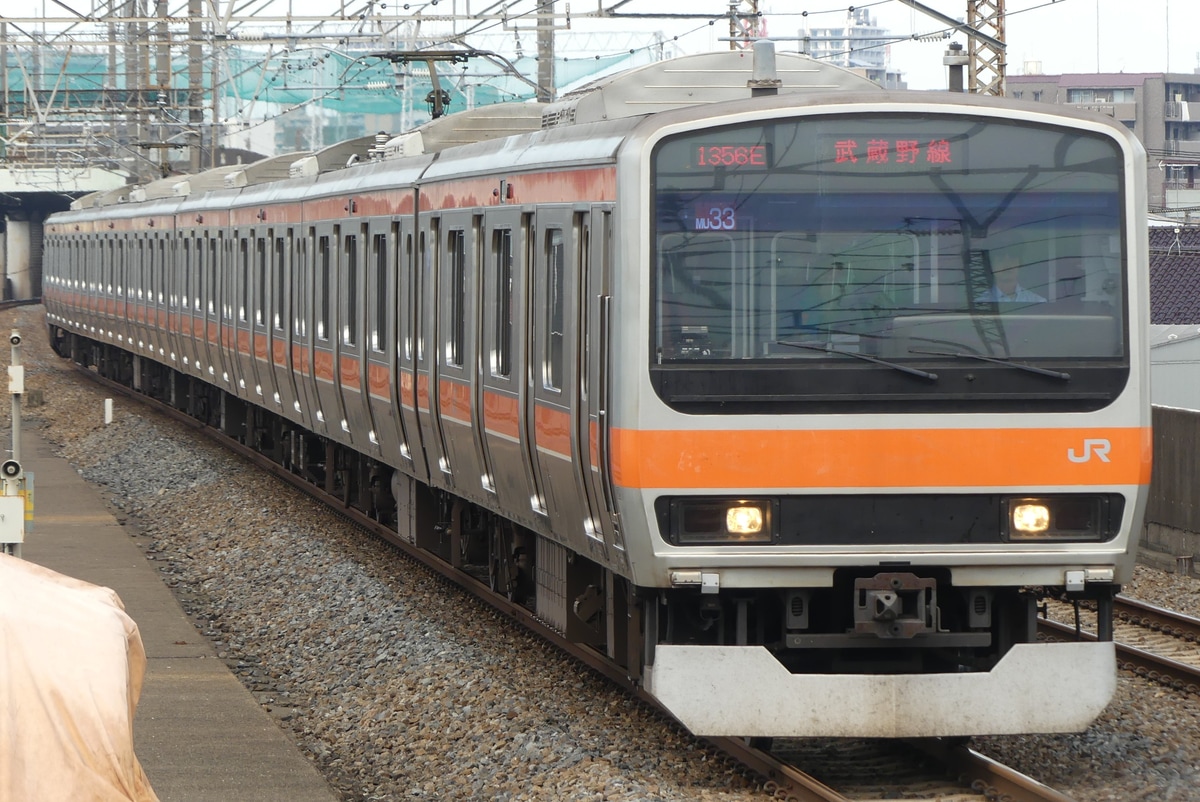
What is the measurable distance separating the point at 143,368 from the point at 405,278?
58.7 feet

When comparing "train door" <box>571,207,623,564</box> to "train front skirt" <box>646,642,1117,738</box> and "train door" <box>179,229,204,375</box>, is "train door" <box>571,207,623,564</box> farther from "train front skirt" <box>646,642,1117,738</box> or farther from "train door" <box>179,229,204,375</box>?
"train door" <box>179,229,204,375</box>

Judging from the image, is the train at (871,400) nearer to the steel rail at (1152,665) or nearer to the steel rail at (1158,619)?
A: the steel rail at (1152,665)

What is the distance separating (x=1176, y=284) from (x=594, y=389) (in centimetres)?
2219

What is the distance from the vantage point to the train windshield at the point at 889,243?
267 inches

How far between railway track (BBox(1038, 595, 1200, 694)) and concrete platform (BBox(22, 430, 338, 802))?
3346 millimetres

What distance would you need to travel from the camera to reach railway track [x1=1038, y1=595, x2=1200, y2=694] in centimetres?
868

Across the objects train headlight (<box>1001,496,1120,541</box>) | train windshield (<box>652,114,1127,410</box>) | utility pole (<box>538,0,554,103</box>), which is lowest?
train headlight (<box>1001,496,1120,541</box>)

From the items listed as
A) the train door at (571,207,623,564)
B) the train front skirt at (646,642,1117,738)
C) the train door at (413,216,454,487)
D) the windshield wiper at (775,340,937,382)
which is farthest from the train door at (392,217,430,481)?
the train front skirt at (646,642,1117,738)

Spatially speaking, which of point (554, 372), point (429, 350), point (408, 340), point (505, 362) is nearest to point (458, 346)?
point (429, 350)

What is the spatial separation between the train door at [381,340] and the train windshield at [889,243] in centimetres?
488

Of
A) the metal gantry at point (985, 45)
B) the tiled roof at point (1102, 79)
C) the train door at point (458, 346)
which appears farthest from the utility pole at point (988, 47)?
the tiled roof at point (1102, 79)

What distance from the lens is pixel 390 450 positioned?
11.9 metres

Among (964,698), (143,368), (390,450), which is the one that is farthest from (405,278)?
(143,368)

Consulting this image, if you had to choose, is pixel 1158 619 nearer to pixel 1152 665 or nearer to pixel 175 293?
pixel 1152 665
